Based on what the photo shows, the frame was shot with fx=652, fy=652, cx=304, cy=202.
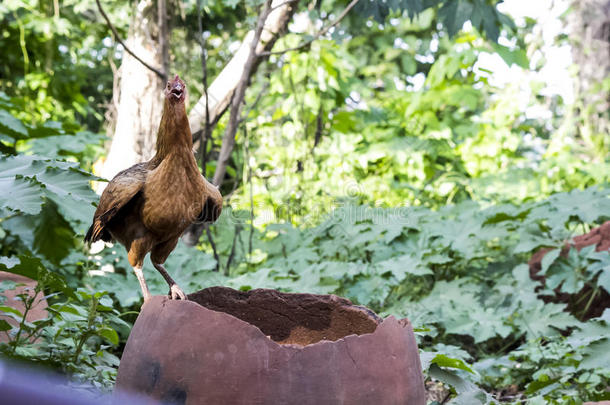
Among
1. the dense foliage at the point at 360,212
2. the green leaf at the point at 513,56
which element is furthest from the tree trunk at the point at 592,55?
the green leaf at the point at 513,56

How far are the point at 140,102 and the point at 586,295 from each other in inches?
134

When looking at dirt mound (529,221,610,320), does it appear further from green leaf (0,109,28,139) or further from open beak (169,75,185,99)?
green leaf (0,109,28,139)

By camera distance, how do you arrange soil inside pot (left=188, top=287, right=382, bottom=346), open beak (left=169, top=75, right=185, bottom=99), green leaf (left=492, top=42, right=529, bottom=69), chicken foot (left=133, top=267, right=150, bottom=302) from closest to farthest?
open beak (left=169, top=75, right=185, bottom=99) < chicken foot (left=133, top=267, right=150, bottom=302) < soil inside pot (left=188, top=287, right=382, bottom=346) < green leaf (left=492, top=42, right=529, bottom=69)

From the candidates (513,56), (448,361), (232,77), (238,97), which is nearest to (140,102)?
(232,77)

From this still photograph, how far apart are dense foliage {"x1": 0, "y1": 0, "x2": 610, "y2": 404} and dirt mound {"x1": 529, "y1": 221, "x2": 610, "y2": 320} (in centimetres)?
7

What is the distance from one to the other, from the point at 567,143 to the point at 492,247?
3.29m

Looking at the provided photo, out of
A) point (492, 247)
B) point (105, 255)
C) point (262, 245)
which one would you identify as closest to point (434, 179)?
point (492, 247)

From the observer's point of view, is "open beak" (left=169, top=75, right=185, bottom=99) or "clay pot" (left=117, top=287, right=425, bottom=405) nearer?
"clay pot" (left=117, top=287, right=425, bottom=405)

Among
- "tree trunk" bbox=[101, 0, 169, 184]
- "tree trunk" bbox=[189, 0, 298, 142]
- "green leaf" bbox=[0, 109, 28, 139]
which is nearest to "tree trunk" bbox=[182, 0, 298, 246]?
"tree trunk" bbox=[189, 0, 298, 142]

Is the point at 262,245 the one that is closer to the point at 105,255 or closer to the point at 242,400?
the point at 105,255

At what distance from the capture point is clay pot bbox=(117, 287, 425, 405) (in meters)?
1.72

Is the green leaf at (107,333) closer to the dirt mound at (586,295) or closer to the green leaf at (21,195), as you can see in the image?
the green leaf at (21,195)

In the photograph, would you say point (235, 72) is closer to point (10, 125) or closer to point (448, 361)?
point (10, 125)

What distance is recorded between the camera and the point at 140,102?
4.80 m
